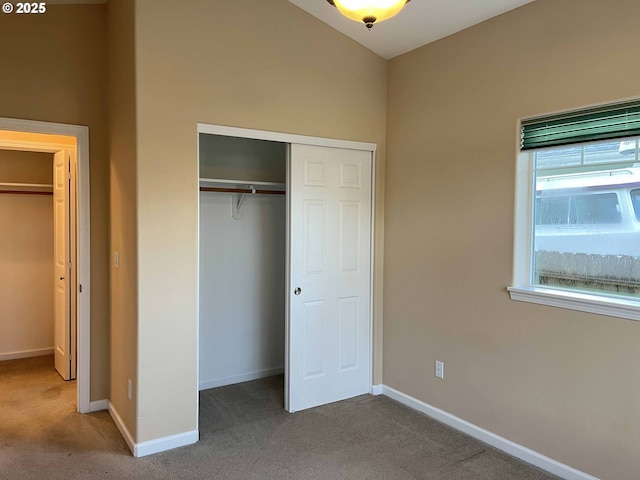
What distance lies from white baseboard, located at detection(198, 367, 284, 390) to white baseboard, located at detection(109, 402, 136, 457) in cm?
74

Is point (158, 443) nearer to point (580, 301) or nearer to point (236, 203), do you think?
point (236, 203)

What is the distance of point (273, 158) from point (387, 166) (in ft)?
3.57

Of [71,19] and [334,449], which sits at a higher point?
[71,19]

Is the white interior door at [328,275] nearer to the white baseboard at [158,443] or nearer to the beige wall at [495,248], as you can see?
the beige wall at [495,248]

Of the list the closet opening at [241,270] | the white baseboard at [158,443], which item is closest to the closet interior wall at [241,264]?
the closet opening at [241,270]

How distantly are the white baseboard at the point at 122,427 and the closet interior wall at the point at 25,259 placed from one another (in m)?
2.01

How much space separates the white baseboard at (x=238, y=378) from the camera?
4117mm

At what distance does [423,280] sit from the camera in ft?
11.8

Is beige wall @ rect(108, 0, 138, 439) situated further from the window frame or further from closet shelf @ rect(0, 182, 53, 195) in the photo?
the window frame

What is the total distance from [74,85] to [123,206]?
111 centimetres

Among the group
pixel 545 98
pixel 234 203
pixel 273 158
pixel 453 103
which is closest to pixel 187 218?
pixel 234 203

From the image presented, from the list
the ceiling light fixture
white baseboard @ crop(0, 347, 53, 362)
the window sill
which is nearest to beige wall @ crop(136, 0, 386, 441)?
the ceiling light fixture

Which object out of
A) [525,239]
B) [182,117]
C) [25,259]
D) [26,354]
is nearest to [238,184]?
[182,117]

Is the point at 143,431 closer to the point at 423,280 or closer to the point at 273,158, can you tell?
the point at 423,280
